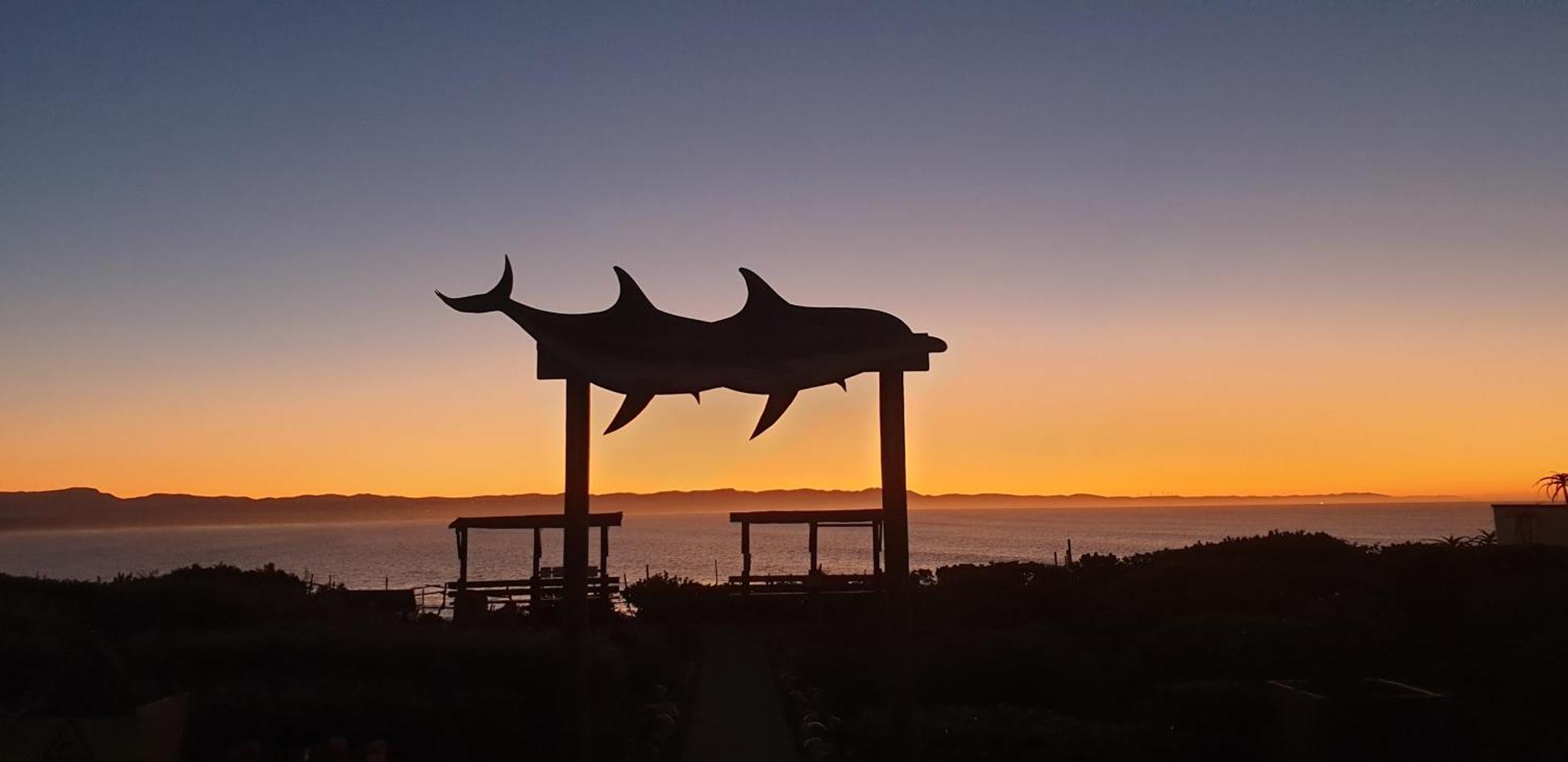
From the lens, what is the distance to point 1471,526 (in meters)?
164

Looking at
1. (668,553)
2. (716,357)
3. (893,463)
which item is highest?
(716,357)

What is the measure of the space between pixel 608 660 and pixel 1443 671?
9.35 m

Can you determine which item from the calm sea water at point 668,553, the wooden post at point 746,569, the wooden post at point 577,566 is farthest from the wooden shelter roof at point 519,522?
the calm sea water at point 668,553

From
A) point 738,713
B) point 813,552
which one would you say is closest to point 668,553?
point 813,552

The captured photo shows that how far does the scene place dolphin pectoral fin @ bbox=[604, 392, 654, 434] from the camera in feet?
25.2

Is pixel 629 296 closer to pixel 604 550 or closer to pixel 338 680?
pixel 338 680

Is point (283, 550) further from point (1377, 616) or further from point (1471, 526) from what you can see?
point (1471, 526)

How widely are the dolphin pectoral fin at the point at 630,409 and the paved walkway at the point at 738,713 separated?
424cm

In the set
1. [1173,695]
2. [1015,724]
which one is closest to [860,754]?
[1015,724]

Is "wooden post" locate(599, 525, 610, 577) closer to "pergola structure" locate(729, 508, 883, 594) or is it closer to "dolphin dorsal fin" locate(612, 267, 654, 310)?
"pergola structure" locate(729, 508, 883, 594)

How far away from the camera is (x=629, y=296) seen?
780 cm

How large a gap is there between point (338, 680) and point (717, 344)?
22.1 ft

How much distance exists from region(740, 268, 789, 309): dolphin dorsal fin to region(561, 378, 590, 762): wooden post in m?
1.32

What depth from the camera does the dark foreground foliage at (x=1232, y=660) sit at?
9.63m
